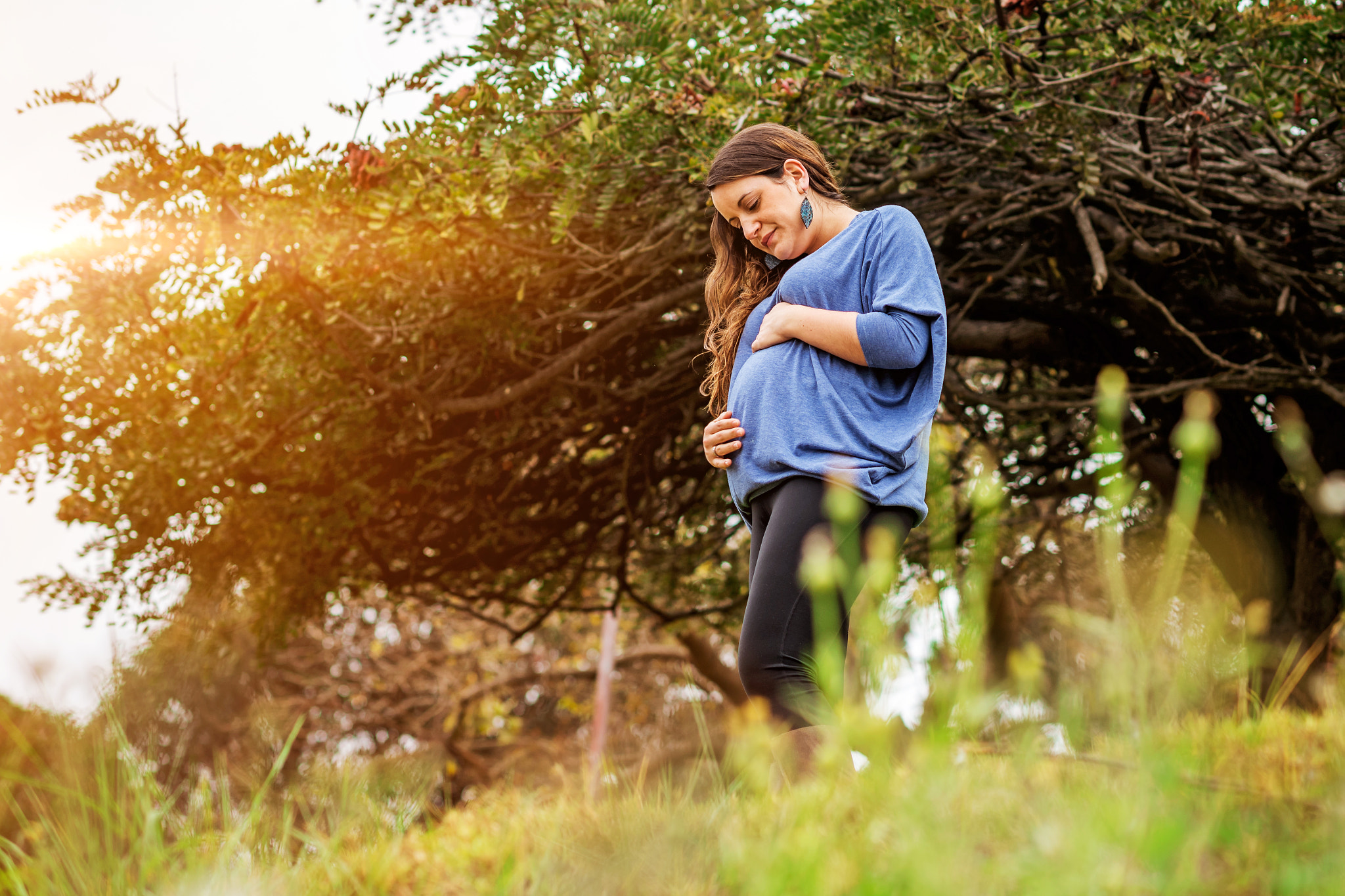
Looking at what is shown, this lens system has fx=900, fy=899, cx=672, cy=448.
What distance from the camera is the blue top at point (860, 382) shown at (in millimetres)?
1652

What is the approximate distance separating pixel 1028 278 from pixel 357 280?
2952 mm

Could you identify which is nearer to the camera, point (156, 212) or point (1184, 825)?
point (1184, 825)

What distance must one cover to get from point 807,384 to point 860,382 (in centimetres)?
10

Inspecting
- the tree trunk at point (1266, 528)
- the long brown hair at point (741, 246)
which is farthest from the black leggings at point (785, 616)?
the tree trunk at point (1266, 528)

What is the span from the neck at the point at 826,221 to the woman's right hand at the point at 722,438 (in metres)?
0.43

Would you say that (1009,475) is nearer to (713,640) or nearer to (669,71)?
(669,71)

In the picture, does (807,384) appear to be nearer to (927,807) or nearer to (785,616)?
(785,616)

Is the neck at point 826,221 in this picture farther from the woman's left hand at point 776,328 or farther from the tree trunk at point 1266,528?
the tree trunk at point 1266,528

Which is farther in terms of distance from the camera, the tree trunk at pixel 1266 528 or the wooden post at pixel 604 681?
the wooden post at pixel 604 681

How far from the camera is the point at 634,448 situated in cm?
439

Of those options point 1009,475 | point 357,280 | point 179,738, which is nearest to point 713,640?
point 179,738

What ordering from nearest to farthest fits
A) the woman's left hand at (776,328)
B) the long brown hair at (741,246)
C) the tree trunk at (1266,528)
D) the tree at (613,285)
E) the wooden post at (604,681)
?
the woman's left hand at (776,328), the long brown hair at (741,246), the tree at (613,285), the tree trunk at (1266,528), the wooden post at (604,681)

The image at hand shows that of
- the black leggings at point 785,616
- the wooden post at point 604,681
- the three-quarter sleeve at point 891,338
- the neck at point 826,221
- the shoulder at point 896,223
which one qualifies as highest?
the neck at point 826,221

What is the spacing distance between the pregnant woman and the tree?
70 cm
